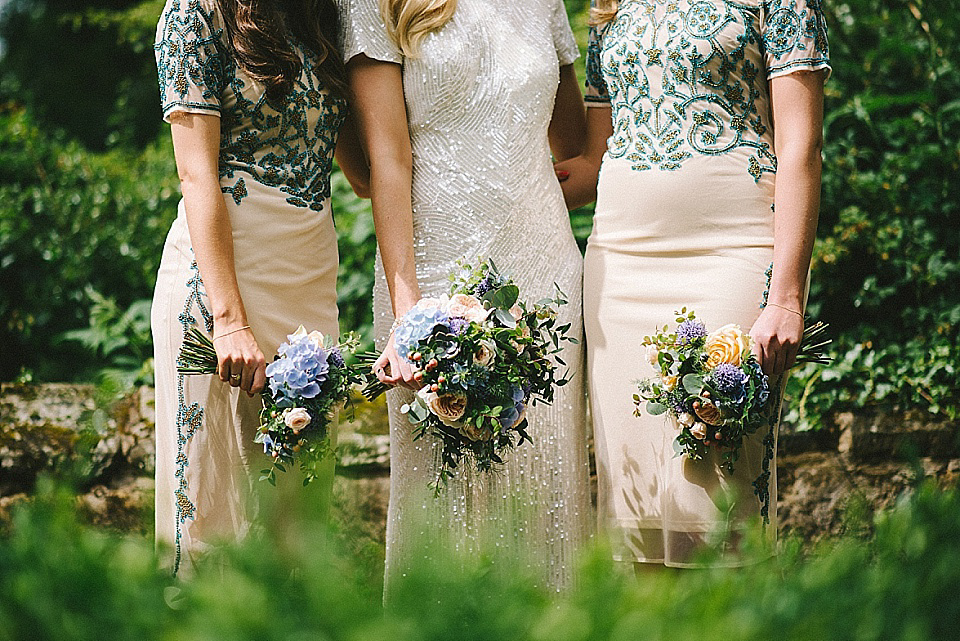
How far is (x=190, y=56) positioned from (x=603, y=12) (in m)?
1.21

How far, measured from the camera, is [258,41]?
239 cm

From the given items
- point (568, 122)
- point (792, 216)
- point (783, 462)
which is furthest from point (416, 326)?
point (783, 462)

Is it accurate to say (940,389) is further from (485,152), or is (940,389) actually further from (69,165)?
(69,165)

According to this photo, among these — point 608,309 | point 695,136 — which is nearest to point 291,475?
point 608,309

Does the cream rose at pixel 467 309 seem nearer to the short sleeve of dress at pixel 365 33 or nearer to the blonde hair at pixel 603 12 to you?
the short sleeve of dress at pixel 365 33

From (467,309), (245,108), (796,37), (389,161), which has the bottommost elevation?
(467,309)

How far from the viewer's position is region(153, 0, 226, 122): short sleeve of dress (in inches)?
92.9

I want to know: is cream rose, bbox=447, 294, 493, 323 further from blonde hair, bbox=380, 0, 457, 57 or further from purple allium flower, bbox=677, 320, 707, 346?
blonde hair, bbox=380, 0, 457, 57

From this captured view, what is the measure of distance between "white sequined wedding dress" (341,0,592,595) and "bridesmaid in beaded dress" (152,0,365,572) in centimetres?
25

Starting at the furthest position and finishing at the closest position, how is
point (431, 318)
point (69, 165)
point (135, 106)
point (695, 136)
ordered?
point (135, 106)
point (69, 165)
point (695, 136)
point (431, 318)

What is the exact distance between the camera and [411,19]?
2.59m

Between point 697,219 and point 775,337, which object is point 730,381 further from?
point 697,219

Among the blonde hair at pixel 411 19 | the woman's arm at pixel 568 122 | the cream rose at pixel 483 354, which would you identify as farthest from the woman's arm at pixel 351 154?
the cream rose at pixel 483 354

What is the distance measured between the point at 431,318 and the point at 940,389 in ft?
7.98
